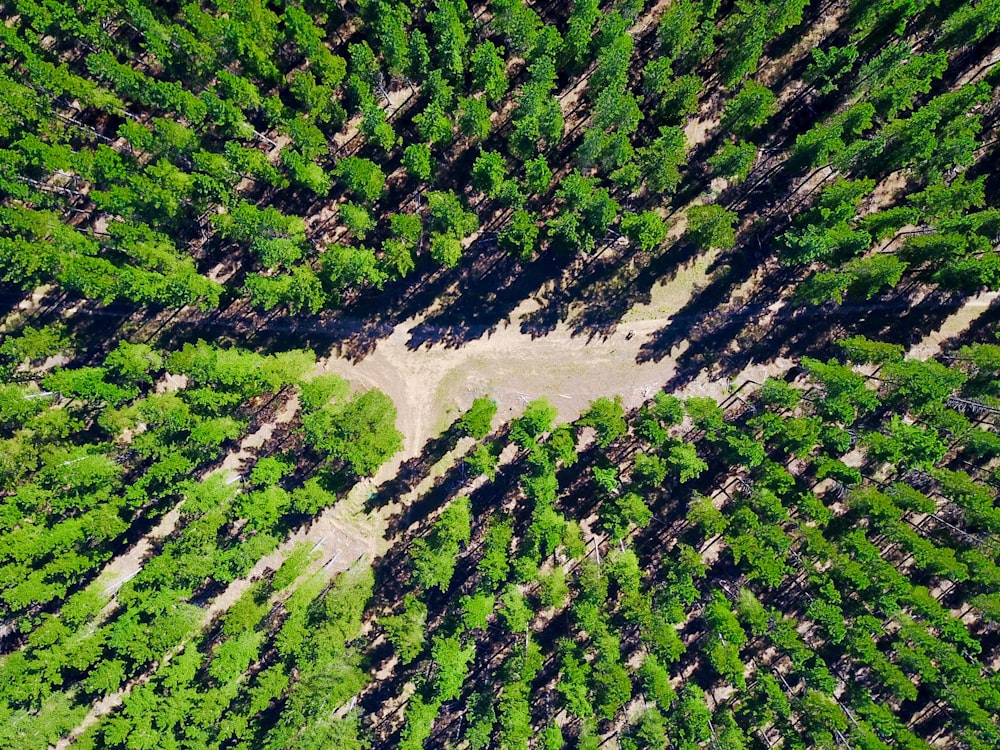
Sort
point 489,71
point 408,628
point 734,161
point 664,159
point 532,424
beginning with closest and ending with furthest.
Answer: point 664,159 < point 734,161 < point 489,71 < point 532,424 < point 408,628

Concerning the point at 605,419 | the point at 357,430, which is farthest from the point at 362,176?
the point at 605,419

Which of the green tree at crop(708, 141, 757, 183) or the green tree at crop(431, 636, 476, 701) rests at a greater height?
the green tree at crop(708, 141, 757, 183)

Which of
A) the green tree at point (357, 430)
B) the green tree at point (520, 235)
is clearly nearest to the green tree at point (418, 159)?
the green tree at point (520, 235)

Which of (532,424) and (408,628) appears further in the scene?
(408,628)

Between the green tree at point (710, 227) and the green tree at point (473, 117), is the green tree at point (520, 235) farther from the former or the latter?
the green tree at point (710, 227)

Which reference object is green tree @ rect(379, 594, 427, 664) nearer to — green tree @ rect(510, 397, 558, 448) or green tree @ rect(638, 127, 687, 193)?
green tree @ rect(510, 397, 558, 448)

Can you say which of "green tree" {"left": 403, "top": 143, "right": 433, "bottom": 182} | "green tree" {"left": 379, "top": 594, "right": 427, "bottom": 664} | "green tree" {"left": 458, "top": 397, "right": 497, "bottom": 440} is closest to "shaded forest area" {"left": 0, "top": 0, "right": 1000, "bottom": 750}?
"green tree" {"left": 379, "top": 594, "right": 427, "bottom": 664}

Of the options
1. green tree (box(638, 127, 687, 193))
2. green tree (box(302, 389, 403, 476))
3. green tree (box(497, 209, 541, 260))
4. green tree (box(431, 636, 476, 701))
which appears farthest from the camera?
green tree (box(431, 636, 476, 701))

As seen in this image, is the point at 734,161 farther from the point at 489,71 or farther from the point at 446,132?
the point at 446,132
